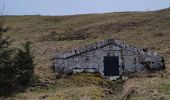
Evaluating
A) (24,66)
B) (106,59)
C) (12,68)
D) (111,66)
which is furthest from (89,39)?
(12,68)

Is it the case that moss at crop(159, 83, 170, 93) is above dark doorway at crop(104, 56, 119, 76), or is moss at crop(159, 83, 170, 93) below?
below

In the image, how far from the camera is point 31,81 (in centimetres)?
2869

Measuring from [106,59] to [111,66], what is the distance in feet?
1.74

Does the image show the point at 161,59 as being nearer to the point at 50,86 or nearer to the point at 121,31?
the point at 50,86

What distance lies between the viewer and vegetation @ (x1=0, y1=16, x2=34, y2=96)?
89.9 ft

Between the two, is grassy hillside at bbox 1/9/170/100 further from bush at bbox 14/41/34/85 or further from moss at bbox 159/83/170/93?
bush at bbox 14/41/34/85

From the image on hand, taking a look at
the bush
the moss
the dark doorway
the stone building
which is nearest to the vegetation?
the bush

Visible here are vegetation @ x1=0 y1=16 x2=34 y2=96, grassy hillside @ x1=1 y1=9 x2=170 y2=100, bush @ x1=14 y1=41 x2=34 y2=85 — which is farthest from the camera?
bush @ x1=14 y1=41 x2=34 y2=85

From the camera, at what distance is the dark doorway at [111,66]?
30.6m

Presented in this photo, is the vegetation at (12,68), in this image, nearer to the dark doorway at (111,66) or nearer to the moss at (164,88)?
the dark doorway at (111,66)

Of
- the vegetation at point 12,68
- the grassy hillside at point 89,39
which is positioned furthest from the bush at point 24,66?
the grassy hillside at point 89,39

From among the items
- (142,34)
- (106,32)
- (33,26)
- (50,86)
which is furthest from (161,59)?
(33,26)

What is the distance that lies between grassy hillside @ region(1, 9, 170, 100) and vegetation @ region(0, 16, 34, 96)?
1130 millimetres

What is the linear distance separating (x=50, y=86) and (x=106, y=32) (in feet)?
53.1
